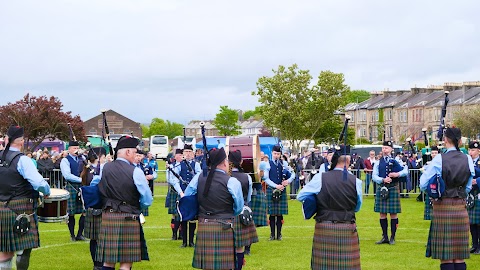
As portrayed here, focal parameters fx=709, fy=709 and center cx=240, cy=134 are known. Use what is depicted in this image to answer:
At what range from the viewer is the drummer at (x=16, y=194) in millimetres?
7699

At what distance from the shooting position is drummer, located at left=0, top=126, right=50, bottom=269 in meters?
7.70

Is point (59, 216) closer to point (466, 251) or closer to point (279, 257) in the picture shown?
point (279, 257)

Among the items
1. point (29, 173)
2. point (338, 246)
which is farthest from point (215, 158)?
point (29, 173)

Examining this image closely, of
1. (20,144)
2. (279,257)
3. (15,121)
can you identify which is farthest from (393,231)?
(15,121)

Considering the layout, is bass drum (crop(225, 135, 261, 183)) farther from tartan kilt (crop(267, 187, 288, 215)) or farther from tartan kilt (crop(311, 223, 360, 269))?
tartan kilt (crop(311, 223, 360, 269))

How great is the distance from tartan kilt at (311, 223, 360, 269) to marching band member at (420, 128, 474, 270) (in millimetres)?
1432

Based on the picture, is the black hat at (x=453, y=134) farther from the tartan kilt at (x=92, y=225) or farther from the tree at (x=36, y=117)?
the tree at (x=36, y=117)

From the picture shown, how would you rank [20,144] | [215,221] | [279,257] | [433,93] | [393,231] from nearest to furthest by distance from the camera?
[215,221], [20,144], [279,257], [393,231], [433,93]

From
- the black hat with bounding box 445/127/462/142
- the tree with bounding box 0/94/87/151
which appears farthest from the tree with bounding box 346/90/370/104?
the black hat with bounding box 445/127/462/142

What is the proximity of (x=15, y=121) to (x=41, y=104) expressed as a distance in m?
2.14

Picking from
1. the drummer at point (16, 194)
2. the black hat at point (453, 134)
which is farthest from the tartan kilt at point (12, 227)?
the black hat at point (453, 134)

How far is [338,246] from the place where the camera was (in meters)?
7.08

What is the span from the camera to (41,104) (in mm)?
43094

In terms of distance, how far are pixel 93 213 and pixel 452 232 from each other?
4.39 meters
